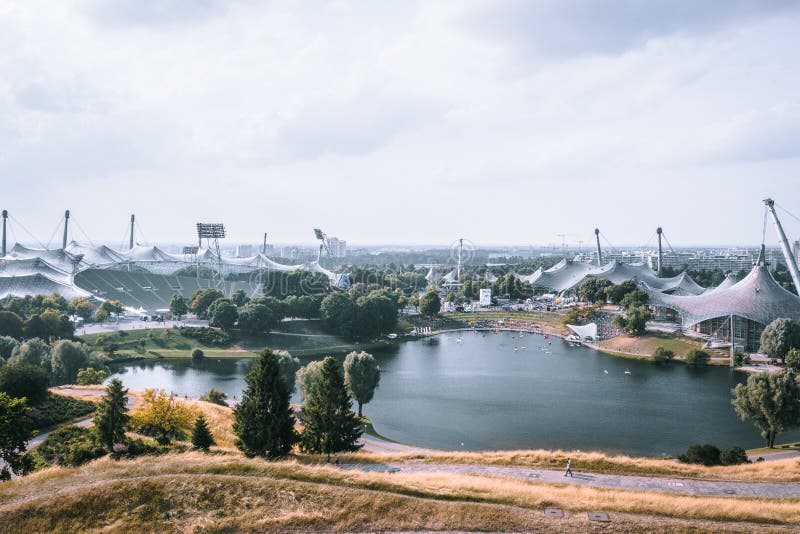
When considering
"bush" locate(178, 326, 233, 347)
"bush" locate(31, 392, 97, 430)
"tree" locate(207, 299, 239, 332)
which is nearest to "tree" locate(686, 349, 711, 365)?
"bush" locate(178, 326, 233, 347)

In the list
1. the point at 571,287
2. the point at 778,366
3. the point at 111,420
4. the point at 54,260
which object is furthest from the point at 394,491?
the point at 54,260

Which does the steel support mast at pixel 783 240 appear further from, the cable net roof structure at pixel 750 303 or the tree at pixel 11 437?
the tree at pixel 11 437

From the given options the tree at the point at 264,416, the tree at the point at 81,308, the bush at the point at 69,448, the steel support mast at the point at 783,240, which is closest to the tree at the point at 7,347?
the tree at the point at 81,308

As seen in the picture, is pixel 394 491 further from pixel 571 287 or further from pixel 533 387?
pixel 571 287

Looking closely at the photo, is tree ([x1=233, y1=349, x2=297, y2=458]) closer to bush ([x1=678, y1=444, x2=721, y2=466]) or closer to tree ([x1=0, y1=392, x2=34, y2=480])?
tree ([x1=0, y1=392, x2=34, y2=480])

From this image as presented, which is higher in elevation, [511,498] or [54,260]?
[54,260]
